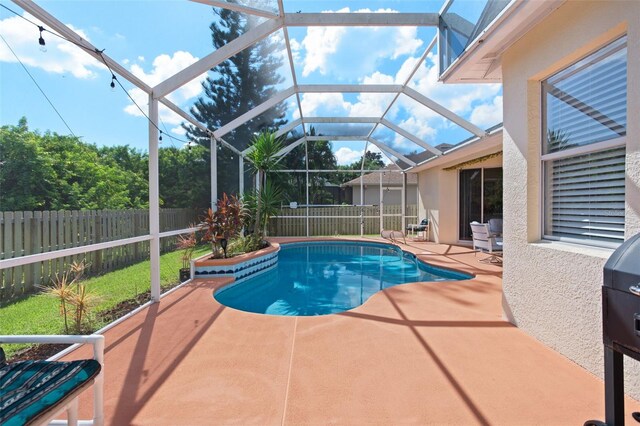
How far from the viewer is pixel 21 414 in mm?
1328

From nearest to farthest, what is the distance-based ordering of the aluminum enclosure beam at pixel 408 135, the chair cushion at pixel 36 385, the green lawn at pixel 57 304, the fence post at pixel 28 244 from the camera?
the chair cushion at pixel 36 385 < the green lawn at pixel 57 304 < the fence post at pixel 28 244 < the aluminum enclosure beam at pixel 408 135

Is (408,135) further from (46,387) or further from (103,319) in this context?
(46,387)

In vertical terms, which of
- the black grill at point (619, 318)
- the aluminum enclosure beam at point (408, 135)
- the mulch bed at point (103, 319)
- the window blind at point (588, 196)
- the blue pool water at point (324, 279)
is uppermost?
the aluminum enclosure beam at point (408, 135)

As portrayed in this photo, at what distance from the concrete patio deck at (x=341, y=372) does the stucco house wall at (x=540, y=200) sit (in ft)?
0.87

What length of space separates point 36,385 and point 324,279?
6220mm

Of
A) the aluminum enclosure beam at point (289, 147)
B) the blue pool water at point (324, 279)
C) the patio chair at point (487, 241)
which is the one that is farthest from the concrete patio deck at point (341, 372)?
the aluminum enclosure beam at point (289, 147)

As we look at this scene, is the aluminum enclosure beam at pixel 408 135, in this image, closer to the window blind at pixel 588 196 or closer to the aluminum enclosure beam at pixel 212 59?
the aluminum enclosure beam at pixel 212 59

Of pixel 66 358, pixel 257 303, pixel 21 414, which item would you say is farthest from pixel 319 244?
pixel 21 414

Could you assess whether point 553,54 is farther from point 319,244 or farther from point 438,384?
point 319,244

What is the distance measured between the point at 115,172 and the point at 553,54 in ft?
38.9

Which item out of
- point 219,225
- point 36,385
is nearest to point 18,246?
point 219,225

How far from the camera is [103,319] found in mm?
3926

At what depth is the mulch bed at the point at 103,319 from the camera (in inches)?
119

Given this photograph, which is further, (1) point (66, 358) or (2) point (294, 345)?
(2) point (294, 345)
